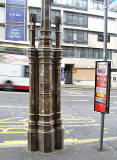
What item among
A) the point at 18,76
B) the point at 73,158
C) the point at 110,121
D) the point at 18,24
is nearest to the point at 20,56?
the point at 18,76

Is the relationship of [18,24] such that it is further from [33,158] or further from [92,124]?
[33,158]

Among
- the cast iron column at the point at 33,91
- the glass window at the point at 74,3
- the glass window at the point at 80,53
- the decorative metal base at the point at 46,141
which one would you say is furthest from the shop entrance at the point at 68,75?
the decorative metal base at the point at 46,141

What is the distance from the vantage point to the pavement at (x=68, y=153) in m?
4.01

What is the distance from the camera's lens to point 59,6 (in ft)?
108

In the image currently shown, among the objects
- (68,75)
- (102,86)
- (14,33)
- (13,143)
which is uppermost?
(14,33)

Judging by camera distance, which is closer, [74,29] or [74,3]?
[74,3]

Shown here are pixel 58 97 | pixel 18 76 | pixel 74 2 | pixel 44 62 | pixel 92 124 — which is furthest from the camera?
pixel 74 2

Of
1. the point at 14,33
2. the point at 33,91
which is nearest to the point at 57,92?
the point at 33,91

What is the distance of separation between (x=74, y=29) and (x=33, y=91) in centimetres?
3141

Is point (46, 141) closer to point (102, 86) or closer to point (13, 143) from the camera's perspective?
point (13, 143)

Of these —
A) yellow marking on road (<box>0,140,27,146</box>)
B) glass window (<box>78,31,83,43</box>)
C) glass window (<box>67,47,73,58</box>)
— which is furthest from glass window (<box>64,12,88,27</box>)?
yellow marking on road (<box>0,140,27,146</box>)

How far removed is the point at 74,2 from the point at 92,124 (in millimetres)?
31087

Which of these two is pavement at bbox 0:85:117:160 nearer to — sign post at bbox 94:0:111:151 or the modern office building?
sign post at bbox 94:0:111:151

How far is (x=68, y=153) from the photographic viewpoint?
4.27m
